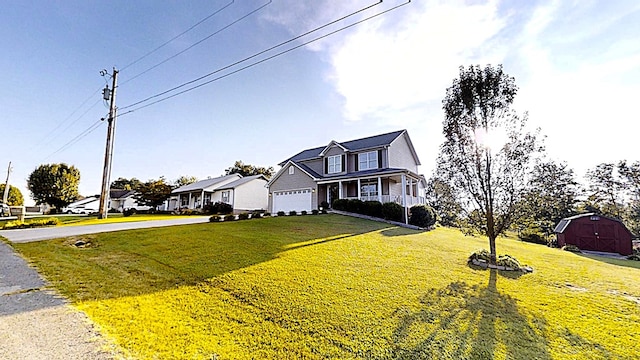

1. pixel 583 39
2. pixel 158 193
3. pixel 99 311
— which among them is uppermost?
pixel 583 39

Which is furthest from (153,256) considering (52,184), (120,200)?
(120,200)

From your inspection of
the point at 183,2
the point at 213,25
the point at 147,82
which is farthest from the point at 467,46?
the point at 147,82

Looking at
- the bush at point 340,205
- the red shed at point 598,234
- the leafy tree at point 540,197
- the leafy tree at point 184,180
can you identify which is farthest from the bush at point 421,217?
the leafy tree at point 184,180

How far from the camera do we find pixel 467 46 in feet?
35.0

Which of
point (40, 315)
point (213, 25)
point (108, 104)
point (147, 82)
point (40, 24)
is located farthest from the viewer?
point (108, 104)

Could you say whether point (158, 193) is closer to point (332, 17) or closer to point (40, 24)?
point (40, 24)

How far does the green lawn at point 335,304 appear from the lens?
4031 mm

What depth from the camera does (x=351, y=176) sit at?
22.3m

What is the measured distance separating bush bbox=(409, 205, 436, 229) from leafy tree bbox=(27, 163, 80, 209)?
51.1 metres

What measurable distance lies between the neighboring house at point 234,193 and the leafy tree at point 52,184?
60.5 ft

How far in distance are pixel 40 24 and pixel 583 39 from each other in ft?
72.6

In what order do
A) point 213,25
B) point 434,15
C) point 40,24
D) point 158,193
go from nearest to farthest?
point 434,15, point 213,25, point 40,24, point 158,193

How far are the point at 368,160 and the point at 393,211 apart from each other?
232 inches

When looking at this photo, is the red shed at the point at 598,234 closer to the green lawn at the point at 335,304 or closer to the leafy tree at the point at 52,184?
the green lawn at the point at 335,304
